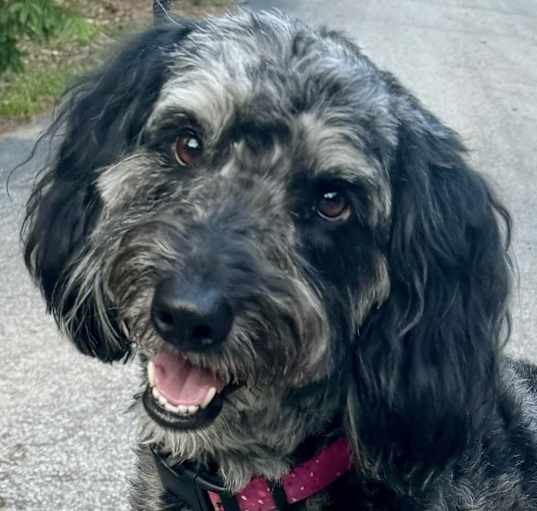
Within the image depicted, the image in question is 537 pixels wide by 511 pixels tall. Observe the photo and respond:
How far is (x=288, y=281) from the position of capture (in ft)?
8.10

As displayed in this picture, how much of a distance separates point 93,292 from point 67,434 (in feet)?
5.92

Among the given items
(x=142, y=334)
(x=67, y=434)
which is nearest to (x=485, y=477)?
(x=142, y=334)

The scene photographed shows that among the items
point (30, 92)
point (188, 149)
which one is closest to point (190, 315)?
point (188, 149)

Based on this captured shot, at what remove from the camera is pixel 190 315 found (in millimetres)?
2232

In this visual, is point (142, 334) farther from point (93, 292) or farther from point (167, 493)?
point (167, 493)

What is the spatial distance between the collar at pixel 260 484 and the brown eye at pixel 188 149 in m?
0.84

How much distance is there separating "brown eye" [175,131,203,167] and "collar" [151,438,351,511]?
0.84 metres

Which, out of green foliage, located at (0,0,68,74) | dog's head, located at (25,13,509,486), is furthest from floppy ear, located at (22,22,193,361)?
green foliage, located at (0,0,68,74)

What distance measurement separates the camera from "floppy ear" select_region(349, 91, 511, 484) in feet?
8.68

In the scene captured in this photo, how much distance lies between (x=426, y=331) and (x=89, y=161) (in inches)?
41.7

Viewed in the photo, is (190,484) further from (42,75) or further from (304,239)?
(42,75)

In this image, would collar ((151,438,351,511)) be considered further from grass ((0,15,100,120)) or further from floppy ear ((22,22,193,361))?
grass ((0,15,100,120))

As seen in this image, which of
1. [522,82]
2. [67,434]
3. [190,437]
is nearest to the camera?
[190,437]

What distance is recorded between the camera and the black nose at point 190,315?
2.23m
